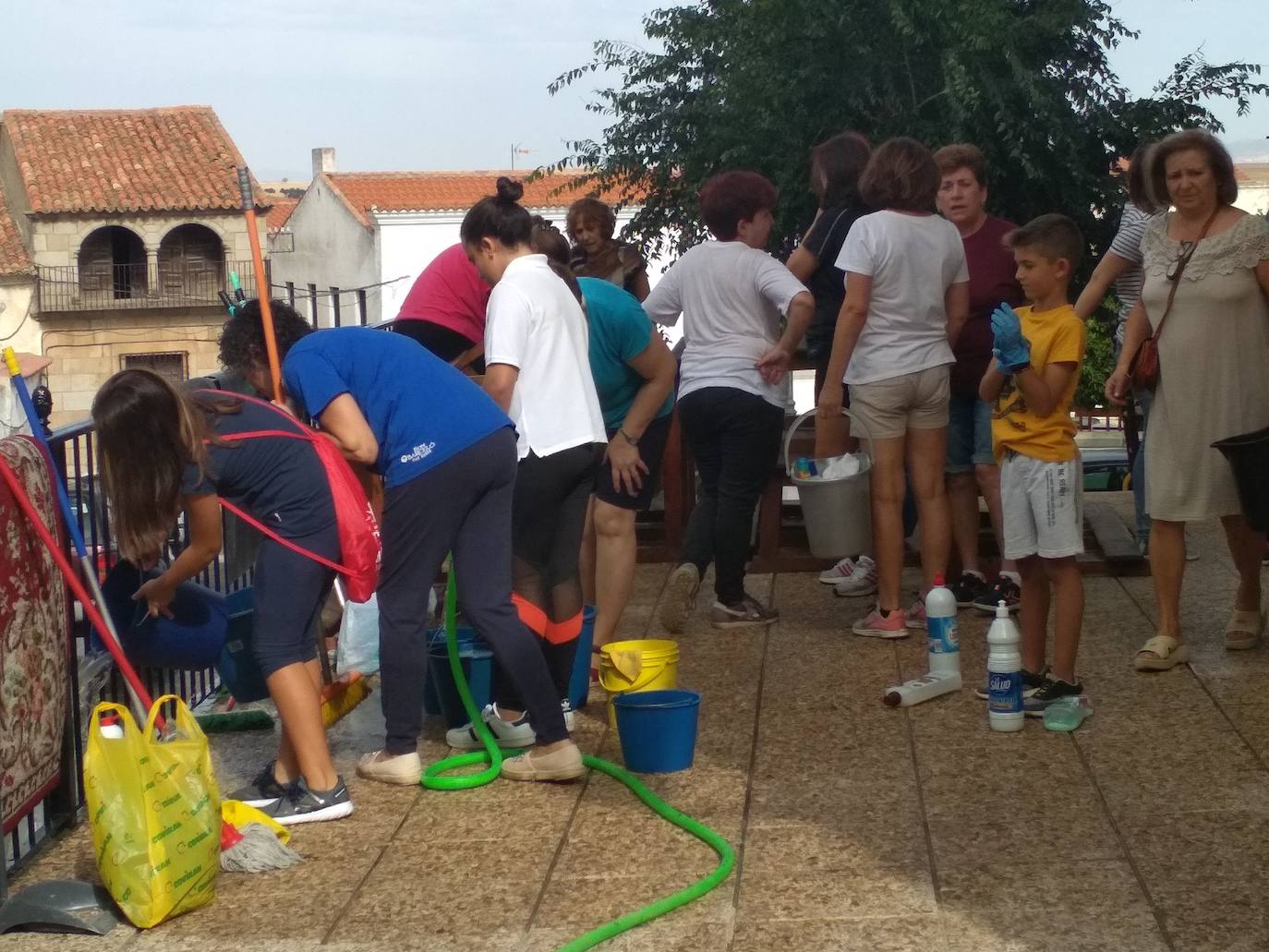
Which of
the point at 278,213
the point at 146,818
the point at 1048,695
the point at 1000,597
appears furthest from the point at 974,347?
the point at 278,213

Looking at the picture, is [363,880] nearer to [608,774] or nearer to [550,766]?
[550,766]

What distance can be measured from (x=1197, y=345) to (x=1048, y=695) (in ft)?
4.41

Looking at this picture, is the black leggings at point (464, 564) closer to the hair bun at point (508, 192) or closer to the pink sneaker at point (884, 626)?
the hair bun at point (508, 192)

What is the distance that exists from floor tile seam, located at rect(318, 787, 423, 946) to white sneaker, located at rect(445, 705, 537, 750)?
1.60ft

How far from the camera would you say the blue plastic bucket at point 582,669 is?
5.32m

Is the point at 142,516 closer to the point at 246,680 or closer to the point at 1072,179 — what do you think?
the point at 246,680

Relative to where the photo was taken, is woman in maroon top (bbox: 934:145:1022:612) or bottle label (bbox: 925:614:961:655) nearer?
bottle label (bbox: 925:614:961:655)

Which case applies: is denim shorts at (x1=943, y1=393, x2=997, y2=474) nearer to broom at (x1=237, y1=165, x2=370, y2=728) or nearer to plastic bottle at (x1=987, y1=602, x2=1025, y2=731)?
plastic bottle at (x1=987, y1=602, x2=1025, y2=731)

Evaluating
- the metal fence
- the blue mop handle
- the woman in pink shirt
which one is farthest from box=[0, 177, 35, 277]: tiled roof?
the blue mop handle

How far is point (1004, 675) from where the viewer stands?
4.80m

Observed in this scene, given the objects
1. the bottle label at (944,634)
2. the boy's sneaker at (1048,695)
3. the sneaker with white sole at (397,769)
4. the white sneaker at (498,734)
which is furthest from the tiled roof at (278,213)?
the boy's sneaker at (1048,695)

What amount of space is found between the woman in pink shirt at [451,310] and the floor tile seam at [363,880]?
188cm

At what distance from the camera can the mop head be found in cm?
534

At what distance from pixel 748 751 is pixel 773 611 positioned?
1.91m
